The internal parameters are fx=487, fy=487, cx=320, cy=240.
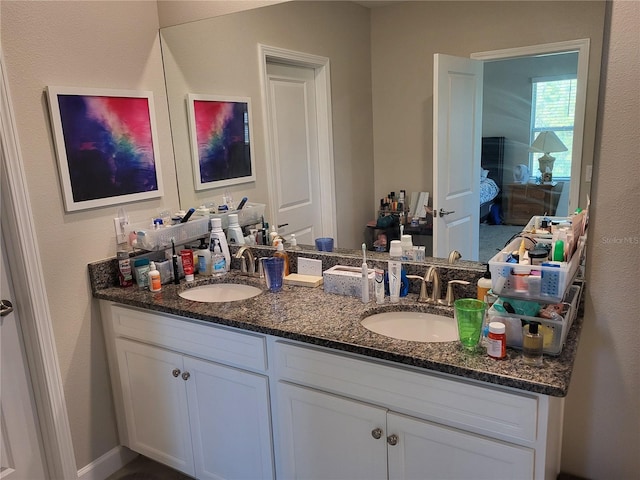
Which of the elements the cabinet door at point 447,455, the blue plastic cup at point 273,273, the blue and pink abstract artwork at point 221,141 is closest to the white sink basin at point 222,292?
the blue plastic cup at point 273,273

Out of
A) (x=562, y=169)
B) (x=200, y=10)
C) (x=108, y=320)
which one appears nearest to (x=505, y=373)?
(x=562, y=169)

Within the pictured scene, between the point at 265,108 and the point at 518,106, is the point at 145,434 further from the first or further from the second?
the point at 518,106

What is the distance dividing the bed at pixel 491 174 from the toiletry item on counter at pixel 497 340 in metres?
0.55

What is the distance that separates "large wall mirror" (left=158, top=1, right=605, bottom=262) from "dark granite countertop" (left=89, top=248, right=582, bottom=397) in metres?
0.39

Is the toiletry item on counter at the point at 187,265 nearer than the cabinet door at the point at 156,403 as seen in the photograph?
No

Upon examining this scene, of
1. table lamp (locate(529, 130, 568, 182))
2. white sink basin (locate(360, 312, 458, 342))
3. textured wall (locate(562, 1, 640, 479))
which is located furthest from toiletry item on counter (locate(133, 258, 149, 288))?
textured wall (locate(562, 1, 640, 479))

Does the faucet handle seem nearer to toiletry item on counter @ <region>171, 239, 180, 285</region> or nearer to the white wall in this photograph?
toiletry item on counter @ <region>171, 239, 180, 285</region>

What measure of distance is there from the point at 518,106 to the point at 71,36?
1.72 meters

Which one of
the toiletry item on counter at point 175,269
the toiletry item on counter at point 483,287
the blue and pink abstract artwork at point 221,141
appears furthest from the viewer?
the blue and pink abstract artwork at point 221,141

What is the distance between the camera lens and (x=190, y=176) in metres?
2.41

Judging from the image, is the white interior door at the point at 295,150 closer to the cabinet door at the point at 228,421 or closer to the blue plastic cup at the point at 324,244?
the blue plastic cup at the point at 324,244

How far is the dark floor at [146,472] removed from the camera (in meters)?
2.23

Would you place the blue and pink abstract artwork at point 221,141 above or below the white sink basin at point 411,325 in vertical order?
above

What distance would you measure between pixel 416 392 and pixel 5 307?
1575 mm
